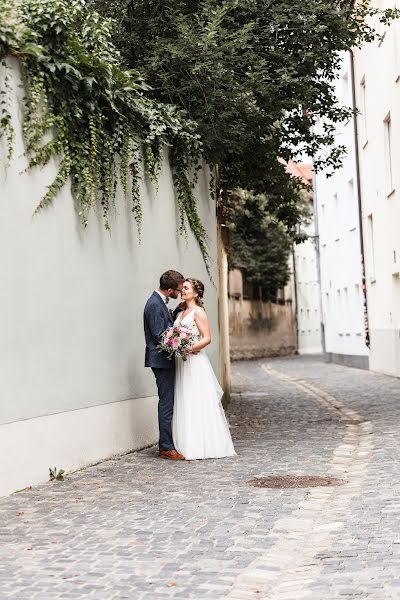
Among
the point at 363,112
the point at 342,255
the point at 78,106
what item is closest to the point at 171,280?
the point at 78,106

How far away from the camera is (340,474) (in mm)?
8859

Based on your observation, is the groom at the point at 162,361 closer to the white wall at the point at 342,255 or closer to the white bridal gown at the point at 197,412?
the white bridal gown at the point at 197,412

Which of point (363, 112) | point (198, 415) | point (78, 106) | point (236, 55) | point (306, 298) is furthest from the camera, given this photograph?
point (306, 298)

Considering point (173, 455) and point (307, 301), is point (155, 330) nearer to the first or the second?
point (173, 455)

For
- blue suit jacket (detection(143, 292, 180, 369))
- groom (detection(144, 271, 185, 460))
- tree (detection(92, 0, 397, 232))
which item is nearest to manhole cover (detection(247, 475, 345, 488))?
groom (detection(144, 271, 185, 460))

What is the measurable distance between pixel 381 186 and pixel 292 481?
1710cm

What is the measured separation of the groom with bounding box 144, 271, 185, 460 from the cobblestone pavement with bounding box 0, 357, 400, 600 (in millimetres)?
296

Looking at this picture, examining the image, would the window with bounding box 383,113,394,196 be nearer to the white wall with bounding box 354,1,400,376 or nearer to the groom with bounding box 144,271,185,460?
the white wall with bounding box 354,1,400,376

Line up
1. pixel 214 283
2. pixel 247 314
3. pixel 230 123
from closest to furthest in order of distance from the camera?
pixel 230 123 → pixel 214 283 → pixel 247 314

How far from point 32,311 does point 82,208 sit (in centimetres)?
147

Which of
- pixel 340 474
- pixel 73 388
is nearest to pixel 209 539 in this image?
pixel 340 474

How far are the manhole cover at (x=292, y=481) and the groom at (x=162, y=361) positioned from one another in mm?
1776

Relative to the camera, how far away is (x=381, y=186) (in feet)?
80.7

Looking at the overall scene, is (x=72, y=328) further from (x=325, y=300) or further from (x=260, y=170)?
(x=325, y=300)
